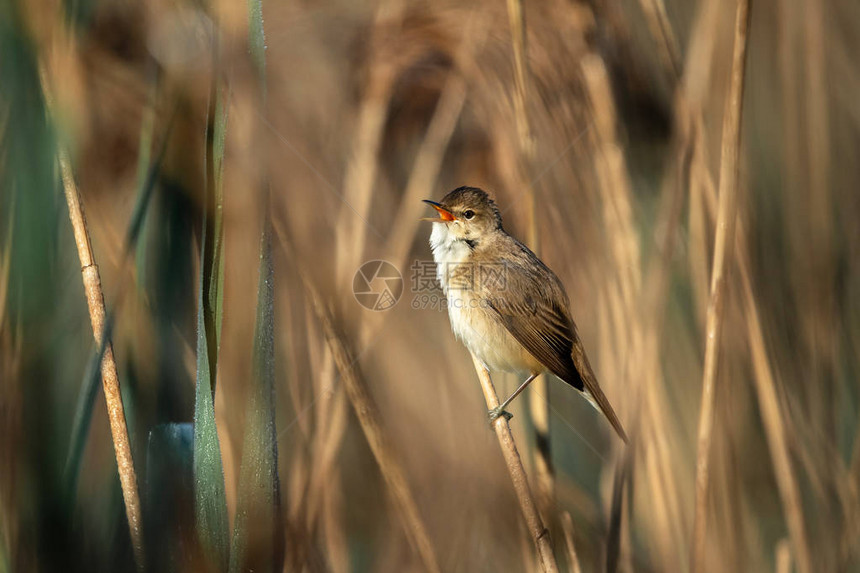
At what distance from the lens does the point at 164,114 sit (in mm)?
2096

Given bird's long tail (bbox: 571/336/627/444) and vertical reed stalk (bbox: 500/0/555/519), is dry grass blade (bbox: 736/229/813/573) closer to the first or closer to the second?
bird's long tail (bbox: 571/336/627/444)

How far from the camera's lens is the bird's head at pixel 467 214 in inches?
111

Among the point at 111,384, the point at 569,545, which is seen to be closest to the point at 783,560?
the point at 569,545

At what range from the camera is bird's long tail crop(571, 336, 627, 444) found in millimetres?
2538

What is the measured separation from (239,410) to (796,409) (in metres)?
1.95

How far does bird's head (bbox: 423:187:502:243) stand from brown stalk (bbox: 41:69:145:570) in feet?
4.39

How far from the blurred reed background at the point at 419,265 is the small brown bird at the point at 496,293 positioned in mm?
120

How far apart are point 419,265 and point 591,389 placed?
3.08 ft

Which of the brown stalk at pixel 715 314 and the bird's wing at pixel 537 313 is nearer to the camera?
the brown stalk at pixel 715 314

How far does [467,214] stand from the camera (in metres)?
2.84

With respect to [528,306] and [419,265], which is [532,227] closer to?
[528,306]

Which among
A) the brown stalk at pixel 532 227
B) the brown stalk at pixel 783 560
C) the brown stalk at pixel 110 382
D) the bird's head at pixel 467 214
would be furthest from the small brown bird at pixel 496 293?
the brown stalk at pixel 110 382

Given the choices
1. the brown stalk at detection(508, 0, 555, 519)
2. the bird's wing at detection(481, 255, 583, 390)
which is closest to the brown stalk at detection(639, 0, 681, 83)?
the brown stalk at detection(508, 0, 555, 519)

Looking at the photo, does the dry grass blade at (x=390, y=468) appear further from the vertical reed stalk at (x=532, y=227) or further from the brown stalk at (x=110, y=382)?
the brown stalk at (x=110, y=382)
